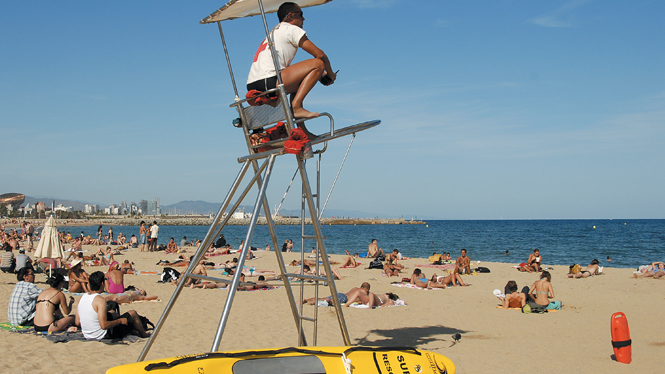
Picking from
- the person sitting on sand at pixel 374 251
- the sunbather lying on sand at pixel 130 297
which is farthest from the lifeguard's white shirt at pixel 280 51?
the person sitting on sand at pixel 374 251

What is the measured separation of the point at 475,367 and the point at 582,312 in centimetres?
569

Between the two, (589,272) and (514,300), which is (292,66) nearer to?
(514,300)

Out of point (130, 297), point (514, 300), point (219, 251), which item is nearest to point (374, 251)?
point (219, 251)

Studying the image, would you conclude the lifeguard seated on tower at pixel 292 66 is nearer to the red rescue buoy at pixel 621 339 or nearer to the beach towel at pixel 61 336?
the beach towel at pixel 61 336

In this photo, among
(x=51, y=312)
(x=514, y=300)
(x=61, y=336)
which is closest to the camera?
(x=61, y=336)

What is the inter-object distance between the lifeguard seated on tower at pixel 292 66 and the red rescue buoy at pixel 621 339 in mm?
5708

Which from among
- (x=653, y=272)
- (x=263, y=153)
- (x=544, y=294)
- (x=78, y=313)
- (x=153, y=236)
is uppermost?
(x=263, y=153)

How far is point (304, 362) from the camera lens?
12.0ft

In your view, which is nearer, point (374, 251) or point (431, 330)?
point (431, 330)

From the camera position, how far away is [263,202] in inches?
164

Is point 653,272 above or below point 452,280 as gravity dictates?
above

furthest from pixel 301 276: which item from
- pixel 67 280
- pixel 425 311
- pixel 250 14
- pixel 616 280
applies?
pixel 616 280

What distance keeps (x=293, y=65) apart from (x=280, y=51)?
0.15 meters

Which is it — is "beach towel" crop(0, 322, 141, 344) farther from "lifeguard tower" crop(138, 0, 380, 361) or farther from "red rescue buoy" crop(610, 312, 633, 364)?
"red rescue buoy" crop(610, 312, 633, 364)
